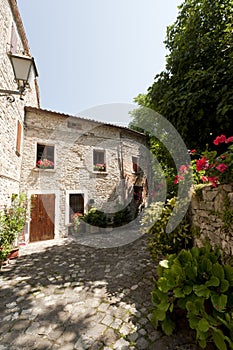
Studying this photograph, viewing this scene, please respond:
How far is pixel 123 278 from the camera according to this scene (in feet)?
12.1

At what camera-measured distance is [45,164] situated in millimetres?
7770

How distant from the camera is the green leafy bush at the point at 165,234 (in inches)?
146

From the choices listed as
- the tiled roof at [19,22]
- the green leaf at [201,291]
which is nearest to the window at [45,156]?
the tiled roof at [19,22]

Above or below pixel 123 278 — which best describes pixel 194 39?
above

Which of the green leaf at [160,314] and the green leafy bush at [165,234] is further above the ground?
the green leafy bush at [165,234]

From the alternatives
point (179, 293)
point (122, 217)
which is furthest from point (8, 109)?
point (122, 217)

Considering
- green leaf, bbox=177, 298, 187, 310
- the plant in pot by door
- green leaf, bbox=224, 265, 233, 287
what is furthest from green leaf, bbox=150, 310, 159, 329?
the plant in pot by door

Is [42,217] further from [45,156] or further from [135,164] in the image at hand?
[135,164]

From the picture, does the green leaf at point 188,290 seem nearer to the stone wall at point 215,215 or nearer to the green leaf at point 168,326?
the green leaf at point 168,326

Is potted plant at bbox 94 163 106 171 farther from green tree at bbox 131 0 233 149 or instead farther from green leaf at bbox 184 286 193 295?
green leaf at bbox 184 286 193 295

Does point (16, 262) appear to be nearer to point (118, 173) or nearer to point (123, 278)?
point (123, 278)

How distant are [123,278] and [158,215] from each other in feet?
5.35

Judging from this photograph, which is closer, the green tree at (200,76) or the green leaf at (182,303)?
the green leaf at (182,303)

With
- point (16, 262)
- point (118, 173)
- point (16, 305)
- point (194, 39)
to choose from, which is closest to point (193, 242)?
point (16, 305)
